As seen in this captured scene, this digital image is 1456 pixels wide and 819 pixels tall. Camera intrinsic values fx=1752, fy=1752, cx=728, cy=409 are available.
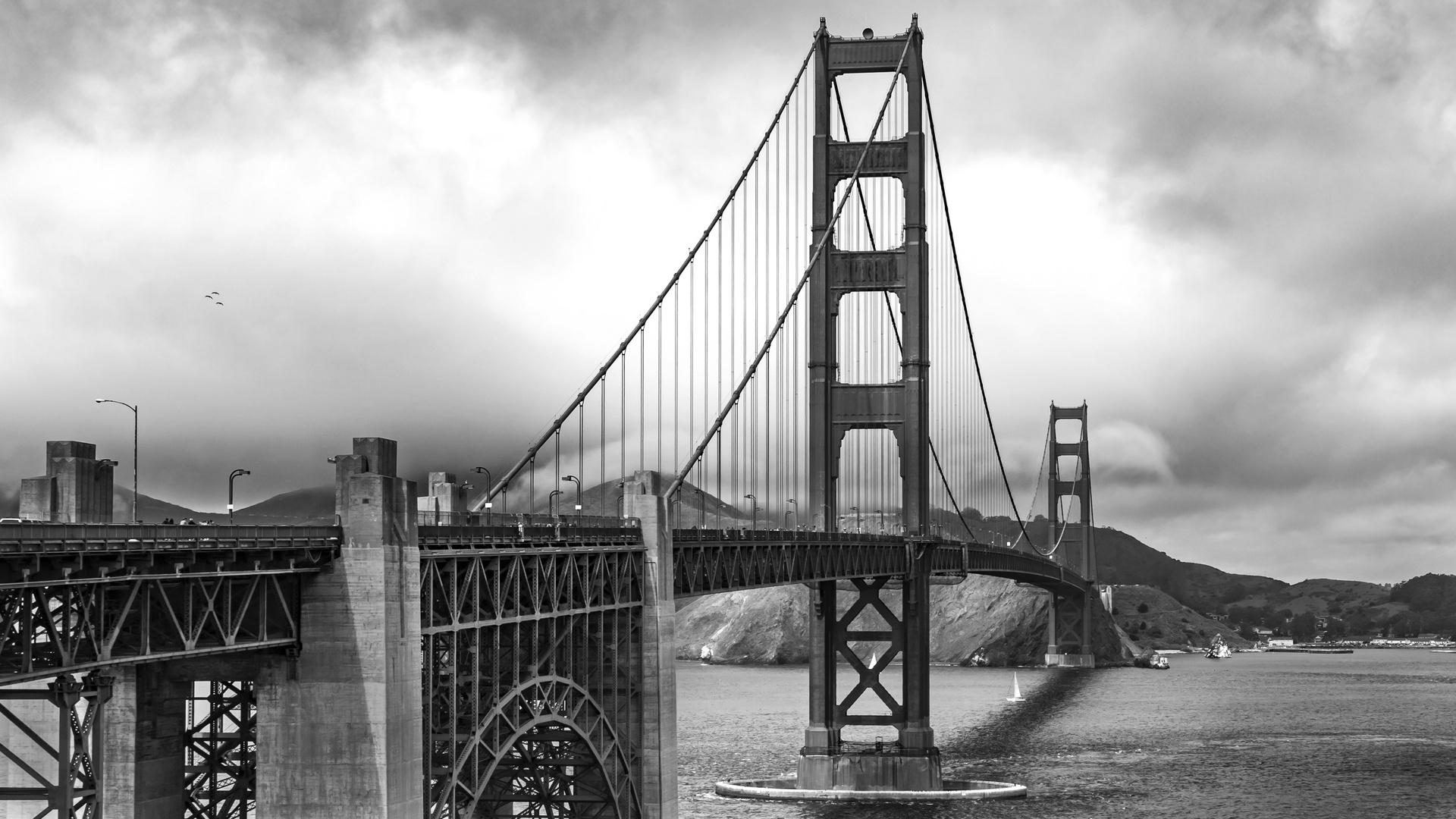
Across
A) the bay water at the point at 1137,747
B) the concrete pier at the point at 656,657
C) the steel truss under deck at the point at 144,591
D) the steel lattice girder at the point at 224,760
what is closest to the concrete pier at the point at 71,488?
the steel lattice girder at the point at 224,760

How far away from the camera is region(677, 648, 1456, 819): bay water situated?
74750mm

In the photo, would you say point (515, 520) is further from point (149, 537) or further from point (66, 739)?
point (66, 739)

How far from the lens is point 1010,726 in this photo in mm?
113500

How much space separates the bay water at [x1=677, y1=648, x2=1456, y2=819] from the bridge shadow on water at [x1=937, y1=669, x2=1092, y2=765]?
0.79ft

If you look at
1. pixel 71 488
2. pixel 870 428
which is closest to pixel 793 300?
pixel 870 428

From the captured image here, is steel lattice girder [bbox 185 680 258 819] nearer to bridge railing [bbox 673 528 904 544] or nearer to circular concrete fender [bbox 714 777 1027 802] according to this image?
bridge railing [bbox 673 528 904 544]

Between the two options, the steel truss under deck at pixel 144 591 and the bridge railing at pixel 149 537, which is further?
the steel truss under deck at pixel 144 591

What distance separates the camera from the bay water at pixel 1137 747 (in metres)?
74.8

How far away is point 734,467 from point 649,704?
22.1 metres

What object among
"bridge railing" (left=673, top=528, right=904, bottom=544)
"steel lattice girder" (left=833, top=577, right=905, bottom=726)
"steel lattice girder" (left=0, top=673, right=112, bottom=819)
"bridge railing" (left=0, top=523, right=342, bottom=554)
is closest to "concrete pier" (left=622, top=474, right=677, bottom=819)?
"bridge railing" (left=673, top=528, right=904, bottom=544)

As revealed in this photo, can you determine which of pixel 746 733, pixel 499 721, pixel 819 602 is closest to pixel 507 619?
pixel 499 721

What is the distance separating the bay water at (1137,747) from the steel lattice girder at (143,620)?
3940 centimetres

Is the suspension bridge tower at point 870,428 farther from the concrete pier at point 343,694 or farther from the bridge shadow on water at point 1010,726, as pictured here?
the concrete pier at point 343,694

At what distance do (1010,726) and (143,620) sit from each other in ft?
305
